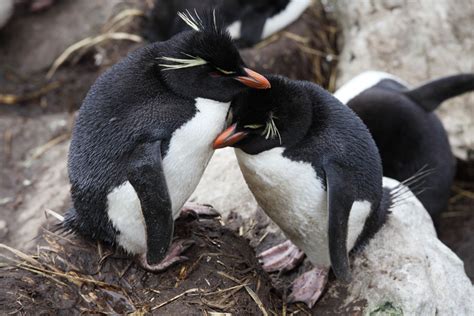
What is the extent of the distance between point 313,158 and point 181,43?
2.27ft

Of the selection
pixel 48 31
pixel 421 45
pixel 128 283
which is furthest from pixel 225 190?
pixel 48 31

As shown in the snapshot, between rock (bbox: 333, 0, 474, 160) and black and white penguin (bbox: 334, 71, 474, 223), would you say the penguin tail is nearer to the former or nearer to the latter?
black and white penguin (bbox: 334, 71, 474, 223)

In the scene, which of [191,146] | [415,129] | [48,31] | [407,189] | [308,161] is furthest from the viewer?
[48,31]

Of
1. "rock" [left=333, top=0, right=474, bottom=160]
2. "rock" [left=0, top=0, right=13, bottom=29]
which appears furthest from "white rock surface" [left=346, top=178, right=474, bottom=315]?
"rock" [left=0, top=0, right=13, bottom=29]

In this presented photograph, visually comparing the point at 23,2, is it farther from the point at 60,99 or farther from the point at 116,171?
the point at 116,171

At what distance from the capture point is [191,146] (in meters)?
2.91

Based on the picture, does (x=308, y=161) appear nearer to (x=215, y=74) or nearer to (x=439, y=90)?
(x=215, y=74)

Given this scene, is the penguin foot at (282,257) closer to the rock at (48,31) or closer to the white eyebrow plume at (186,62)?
the white eyebrow plume at (186,62)

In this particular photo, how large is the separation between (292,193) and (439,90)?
1801 millimetres

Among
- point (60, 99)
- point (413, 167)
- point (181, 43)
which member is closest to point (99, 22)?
point (60, 99)

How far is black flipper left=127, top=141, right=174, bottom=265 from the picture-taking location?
2797 mm

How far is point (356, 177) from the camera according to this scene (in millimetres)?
3066

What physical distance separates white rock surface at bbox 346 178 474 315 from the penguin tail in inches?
3.4

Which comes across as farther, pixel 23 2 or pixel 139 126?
pixel 23 2
